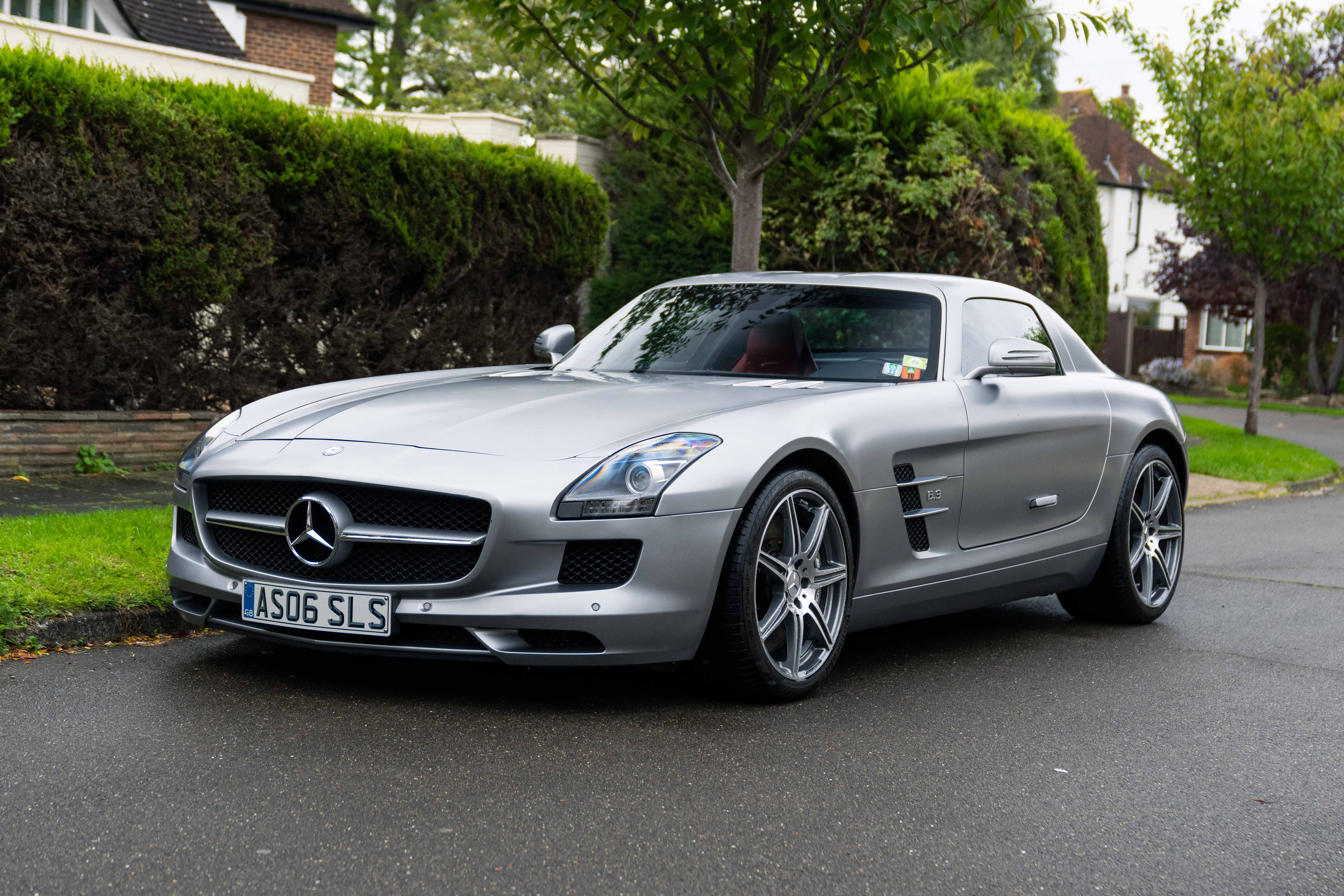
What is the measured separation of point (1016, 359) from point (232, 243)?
19.8 ft

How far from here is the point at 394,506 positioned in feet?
14.2

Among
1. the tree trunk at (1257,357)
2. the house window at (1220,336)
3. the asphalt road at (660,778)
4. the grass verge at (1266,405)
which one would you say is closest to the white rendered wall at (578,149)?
the tree trunk at (1257,357)

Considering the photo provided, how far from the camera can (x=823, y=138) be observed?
14.6m

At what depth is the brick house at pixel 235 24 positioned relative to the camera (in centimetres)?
2302

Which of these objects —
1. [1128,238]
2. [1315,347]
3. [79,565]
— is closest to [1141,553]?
[79,565]

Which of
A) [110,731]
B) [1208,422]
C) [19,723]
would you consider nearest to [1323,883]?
[110,731]

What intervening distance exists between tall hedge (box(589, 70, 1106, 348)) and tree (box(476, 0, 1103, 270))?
3685mm

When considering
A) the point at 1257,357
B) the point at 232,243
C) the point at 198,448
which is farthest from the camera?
the point at 1257,357

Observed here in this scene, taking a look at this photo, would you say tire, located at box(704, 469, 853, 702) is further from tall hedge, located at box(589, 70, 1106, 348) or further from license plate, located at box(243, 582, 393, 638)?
tall hedge, located at box(589, 70, 1106, 348)

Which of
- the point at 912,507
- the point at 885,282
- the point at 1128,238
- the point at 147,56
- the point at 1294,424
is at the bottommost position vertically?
the point at 1294,424

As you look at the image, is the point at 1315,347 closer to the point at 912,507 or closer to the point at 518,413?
the point at 912,507

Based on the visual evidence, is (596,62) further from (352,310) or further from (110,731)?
(110,731)

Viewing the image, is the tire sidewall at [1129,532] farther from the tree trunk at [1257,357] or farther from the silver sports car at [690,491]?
the tree trunk at [1257,357]

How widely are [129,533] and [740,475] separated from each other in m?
3.39
